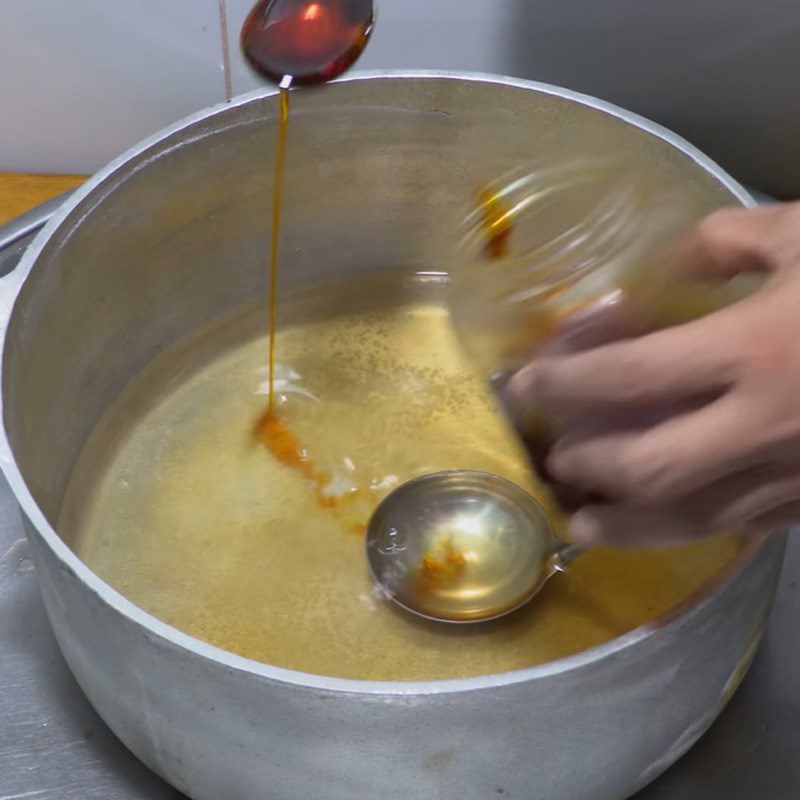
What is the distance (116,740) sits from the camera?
1.54ft

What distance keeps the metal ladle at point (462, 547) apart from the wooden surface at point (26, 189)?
334mm

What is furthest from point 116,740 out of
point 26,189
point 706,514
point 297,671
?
point 26,189

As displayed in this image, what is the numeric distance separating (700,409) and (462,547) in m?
0.24

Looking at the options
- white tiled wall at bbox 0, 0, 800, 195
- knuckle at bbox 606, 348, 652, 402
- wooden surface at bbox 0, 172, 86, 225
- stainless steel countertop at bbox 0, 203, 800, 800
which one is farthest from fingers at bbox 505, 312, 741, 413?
wooden surface at bbox 0, 172, 86, 225

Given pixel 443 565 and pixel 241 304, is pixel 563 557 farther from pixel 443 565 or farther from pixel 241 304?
pixel 241 304

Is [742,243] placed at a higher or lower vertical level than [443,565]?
higher

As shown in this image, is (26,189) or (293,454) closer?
(293,454)

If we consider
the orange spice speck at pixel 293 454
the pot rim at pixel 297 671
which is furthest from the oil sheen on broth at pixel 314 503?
the pot rim at pixel 297 671

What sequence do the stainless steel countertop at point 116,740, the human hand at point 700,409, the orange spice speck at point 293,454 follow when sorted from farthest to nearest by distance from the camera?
1. the orange spice speck at point 293,454
2. the stainless steel countertop at point 116,740
3. the human hand at point 700,409

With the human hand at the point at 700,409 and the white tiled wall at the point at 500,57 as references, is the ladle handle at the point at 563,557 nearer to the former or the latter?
the human hand at the point at 700,409

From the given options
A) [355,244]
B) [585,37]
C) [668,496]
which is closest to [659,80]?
[585,37]

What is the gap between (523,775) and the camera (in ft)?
1.24

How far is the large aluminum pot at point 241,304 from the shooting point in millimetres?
352

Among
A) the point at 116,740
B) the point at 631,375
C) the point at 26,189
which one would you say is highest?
the point at 631,375
